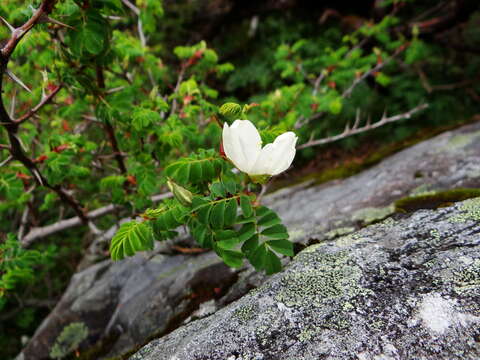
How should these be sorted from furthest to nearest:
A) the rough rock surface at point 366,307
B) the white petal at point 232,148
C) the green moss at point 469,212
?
the green moss at point 469,212, the white petal at point 232,148, the rough rock surface at point 366,307

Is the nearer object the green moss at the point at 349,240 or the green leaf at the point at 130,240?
the green leaf at the point at 130,240

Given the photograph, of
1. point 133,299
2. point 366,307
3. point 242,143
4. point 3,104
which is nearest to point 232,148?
point 242,143

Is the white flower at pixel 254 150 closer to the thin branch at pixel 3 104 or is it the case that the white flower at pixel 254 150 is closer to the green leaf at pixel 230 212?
the green leaf at pixel 230 212

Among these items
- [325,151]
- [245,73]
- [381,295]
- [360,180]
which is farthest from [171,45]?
[381,295]

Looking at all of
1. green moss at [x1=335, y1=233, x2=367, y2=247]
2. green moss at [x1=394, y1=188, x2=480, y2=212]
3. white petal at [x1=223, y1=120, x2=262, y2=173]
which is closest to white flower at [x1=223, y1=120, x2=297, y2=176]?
white petal at [x1=223, y1=120, x2=262, y2=173]

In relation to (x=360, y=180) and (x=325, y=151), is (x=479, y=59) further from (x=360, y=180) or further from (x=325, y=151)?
(x=360, y=180)

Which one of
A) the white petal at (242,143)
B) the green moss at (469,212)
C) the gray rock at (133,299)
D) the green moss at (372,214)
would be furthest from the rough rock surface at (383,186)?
the white petal at (242,143)
